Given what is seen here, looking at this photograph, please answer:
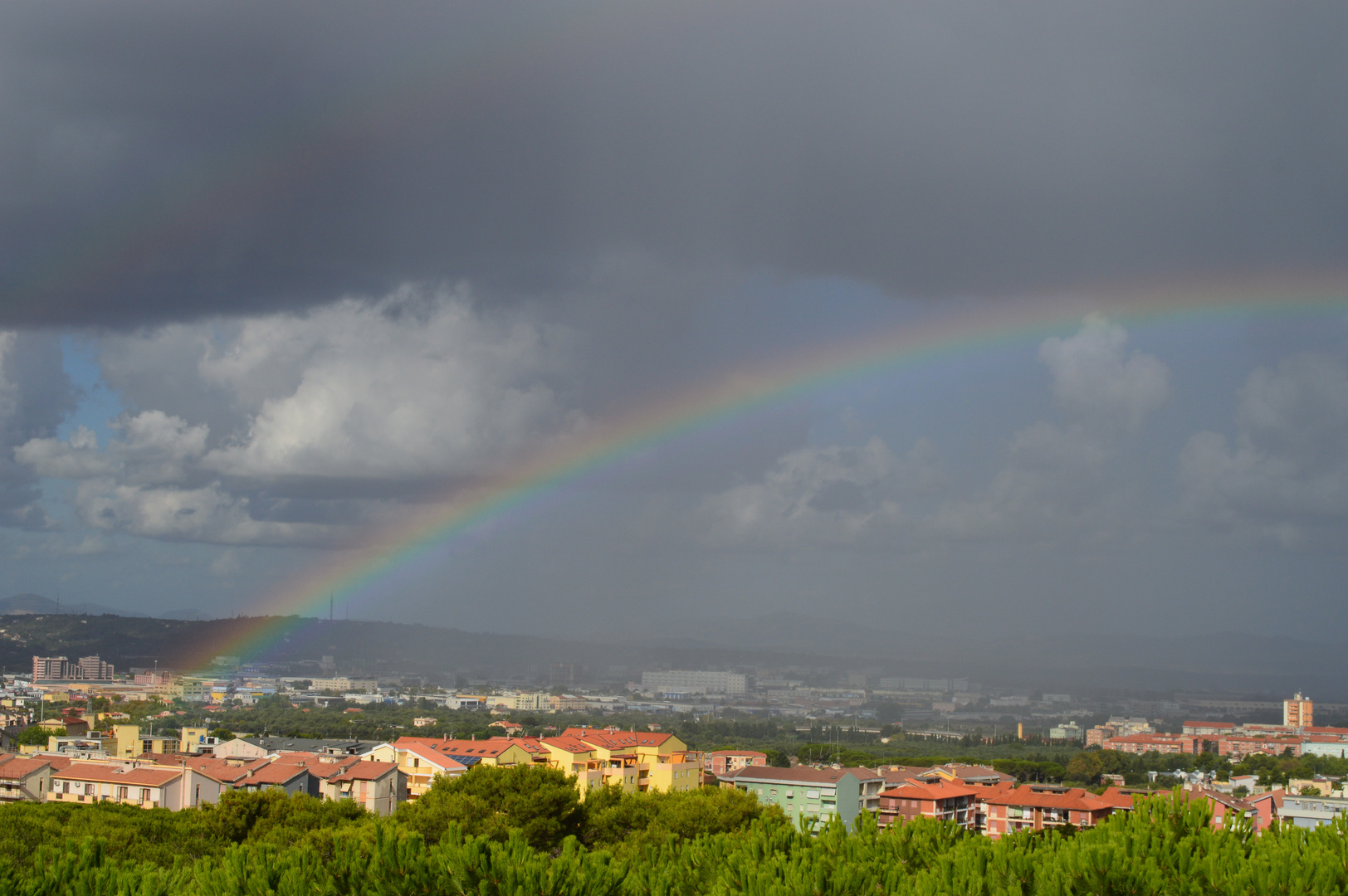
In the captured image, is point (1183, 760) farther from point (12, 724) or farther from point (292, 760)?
point (12, 724)

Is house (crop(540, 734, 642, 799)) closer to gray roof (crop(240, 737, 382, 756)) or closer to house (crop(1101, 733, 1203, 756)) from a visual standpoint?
gray roof (crop(240, 737, 382, 756))

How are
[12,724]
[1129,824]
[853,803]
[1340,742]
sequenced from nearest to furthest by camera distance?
1. [1129,824]
2. [853,803]
3. [12,724]
4. [1340,742]

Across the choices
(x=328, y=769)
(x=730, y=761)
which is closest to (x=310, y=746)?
(x=328, y=769)

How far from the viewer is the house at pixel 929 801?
122 ft

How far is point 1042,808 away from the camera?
36.1m

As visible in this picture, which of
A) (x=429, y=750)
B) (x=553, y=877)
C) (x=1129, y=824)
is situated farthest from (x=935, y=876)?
(x=429, y=750)

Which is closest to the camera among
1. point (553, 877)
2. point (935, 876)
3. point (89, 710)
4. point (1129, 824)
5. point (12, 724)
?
point (553, 877)

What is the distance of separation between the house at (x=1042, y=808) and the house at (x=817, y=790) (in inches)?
157

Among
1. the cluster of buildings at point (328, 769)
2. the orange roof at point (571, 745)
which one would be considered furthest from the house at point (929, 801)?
the orange roof at point (571, 745)

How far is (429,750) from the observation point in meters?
36.4

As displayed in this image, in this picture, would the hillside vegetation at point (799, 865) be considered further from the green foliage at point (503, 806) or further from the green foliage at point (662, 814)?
the green foliage at point (662, 814)

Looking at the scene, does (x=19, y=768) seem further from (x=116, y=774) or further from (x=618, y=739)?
(x=618, y=739)

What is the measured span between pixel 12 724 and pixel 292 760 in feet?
158

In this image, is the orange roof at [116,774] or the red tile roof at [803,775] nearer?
the orange roof at [116,774]
